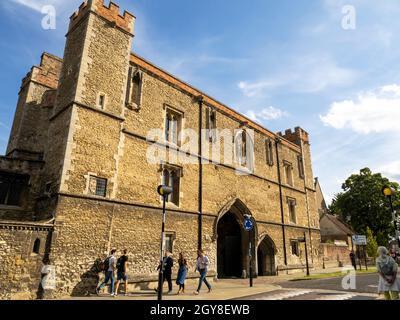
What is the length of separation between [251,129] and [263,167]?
320 centimetres

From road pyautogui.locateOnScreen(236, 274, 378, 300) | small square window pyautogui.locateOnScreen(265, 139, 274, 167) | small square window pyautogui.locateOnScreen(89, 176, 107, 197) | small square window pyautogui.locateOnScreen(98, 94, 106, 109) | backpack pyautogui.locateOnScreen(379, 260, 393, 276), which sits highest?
small square window pyautogui.locateOnScreen(265, 139, 274, 167)

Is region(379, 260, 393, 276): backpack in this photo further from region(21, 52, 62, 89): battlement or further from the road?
region(21, 52, 62, 89): battlement

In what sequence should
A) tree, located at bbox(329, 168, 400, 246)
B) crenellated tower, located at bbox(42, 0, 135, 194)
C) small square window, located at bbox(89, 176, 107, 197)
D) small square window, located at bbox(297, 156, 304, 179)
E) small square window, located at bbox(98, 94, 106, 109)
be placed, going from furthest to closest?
1. tree, located at bbox(329, 168, 400, 246)
2. small square window, located at bbox(297, 156, 304, 179)
3. small square window, located at bbox(98, 94, 106, 109)
4. small square window, located at bbox(89, 176, 107, 197)
5. crenellated tower, located at bbox(42, 0, 135, 194)

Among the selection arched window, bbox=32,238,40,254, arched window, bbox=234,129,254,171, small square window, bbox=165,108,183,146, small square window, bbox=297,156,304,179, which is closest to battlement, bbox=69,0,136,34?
small square window, bbox=165,108,183,146

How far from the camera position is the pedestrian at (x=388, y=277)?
6562 mm

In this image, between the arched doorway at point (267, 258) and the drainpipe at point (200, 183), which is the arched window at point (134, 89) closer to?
the drainpipe at point (200, 183)

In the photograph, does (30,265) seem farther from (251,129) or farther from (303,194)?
(303,194)

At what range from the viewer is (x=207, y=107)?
1909 centimetres

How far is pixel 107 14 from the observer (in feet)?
47.2

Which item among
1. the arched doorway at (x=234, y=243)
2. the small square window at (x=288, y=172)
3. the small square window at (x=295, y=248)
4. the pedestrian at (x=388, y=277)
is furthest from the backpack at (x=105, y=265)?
the small square window at (x=288, y=172)

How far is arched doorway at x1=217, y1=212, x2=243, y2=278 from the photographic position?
65.2 ft

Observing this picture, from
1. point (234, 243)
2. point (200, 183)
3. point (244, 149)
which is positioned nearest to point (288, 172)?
point (244, 149)

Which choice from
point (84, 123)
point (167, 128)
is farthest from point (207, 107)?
point (84, 123)

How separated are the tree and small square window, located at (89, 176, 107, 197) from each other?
39482mm
